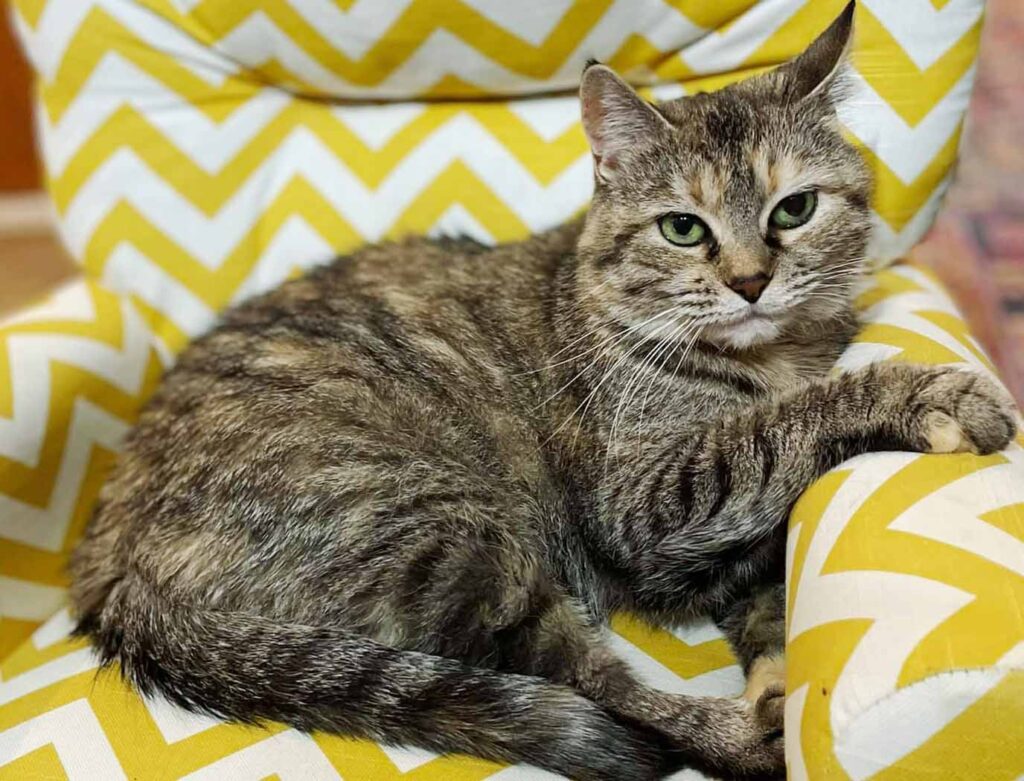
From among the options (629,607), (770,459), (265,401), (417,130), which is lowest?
(629,607)

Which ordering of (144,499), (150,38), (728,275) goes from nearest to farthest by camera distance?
A: (728,275) < (144,499) < (150,38)

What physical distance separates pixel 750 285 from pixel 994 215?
254cm

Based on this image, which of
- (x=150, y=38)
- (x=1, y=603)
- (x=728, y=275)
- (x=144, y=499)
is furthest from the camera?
(x=150, y=38)

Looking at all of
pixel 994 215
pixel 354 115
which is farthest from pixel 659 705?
pixel 994 215

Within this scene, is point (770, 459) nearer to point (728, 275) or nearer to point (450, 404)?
point (728, 275)

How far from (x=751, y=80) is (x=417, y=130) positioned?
0.72 metres

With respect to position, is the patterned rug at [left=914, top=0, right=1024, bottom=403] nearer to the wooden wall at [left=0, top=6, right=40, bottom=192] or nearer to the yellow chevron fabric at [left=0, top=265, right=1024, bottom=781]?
the yellow chevron fabric at [left=0, top=265, right=1024, bottom=781]

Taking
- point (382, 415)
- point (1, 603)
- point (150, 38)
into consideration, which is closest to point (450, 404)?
point (382, 415)

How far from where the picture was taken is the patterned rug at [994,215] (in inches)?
113

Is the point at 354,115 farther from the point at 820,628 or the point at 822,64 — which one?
the point at 820,628

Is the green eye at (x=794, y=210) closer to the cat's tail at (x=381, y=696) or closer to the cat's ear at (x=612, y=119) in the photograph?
the cat's ear at (x=612, y=119)

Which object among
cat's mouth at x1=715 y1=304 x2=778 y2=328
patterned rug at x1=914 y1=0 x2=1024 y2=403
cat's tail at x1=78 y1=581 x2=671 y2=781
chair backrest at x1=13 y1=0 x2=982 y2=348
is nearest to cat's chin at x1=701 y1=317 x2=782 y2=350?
cat's mouth at x1=715 y1=304 x2=778 y2=328

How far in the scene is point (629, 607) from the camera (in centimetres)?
147

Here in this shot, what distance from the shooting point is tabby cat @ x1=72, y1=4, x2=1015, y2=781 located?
3.98 feet
